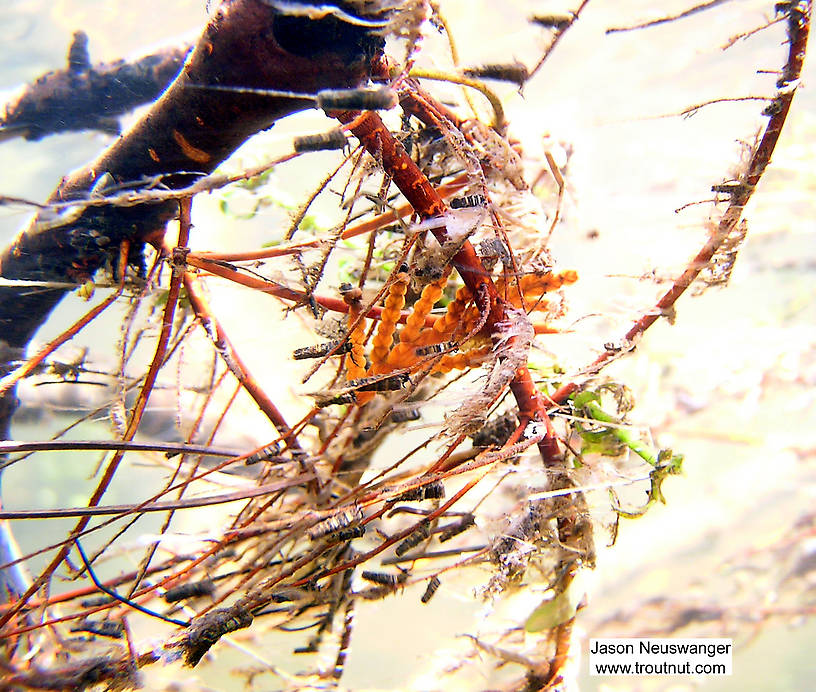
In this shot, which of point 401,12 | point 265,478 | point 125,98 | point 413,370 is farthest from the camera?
point 125,98

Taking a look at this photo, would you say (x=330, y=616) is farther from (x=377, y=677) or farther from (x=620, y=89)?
(x=620, y=89)

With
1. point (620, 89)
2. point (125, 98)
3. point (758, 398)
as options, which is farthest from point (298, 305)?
point (620, 89)

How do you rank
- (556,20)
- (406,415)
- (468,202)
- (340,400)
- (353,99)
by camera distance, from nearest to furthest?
(353,99)
(556,20)
(468,202)
(340,400)
(406,415)

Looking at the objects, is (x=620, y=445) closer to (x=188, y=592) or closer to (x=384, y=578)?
(x=384, y=578)

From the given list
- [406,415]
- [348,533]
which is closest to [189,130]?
[406,415]

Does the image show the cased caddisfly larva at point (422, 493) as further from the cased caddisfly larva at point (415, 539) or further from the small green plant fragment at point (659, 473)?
the small green plant fragment at point (659, 473)

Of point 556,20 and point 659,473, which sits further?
point 659,473

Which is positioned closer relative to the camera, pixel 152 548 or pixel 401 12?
pixel 401 12

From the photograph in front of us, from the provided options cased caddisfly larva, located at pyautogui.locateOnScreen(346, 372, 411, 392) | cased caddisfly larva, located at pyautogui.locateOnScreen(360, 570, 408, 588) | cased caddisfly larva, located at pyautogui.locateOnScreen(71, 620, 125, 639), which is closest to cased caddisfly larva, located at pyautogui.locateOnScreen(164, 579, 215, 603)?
cased caddisfly larva, located at pyautogui.locateOnScreen(71, 620, 125, 639)
